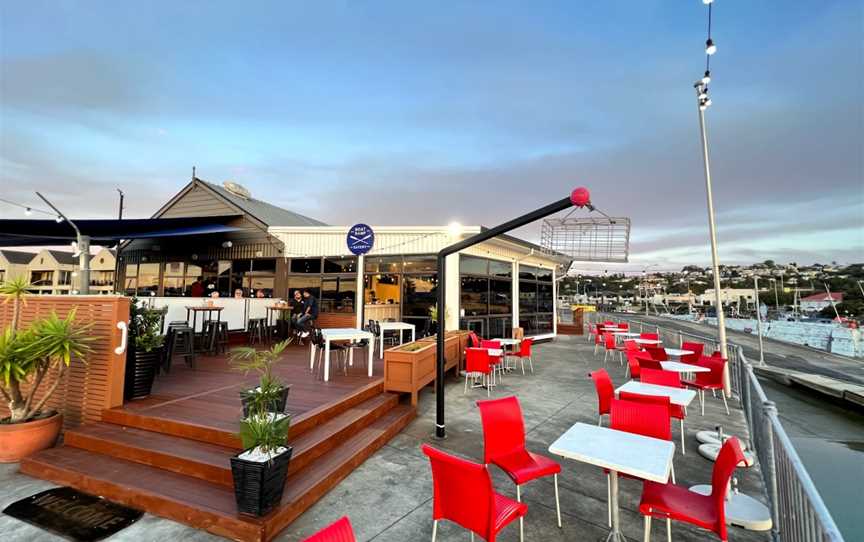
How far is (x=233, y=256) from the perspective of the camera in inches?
434

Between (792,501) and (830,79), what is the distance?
1391cm

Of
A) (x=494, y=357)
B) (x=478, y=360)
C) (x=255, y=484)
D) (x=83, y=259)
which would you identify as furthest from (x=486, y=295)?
(x=83, y=259)

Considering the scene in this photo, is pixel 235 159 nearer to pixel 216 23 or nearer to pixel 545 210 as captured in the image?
pixel 216 23

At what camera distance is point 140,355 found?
4238mm

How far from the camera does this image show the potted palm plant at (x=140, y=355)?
4176 mm

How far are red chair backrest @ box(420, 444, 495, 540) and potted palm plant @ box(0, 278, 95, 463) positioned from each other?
4099 millimetres

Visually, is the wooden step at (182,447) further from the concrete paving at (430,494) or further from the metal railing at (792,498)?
the metal railing at (792,498)

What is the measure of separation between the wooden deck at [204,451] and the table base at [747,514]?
9.94ft

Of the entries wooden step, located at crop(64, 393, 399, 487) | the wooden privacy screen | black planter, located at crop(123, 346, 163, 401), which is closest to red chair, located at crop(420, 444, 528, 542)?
wooden step, located at crop(64, 393, 399, 487)

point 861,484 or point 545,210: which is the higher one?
point 545,210

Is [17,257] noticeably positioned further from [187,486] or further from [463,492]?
[463,492]

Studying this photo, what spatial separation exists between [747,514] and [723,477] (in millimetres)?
827

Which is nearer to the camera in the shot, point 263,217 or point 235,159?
point 263,217

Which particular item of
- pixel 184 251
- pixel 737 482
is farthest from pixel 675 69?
pixel 184 251
